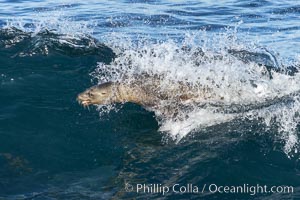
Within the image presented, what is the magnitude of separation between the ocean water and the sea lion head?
133mm

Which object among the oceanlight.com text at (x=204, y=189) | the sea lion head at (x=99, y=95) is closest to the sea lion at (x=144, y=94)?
the sea lion head at (x=99, y=95)

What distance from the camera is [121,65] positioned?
9.48 m

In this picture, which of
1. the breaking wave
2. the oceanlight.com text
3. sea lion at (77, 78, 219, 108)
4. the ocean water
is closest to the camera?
the oceanlight.com text

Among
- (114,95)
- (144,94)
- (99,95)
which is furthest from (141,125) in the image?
(99,95)

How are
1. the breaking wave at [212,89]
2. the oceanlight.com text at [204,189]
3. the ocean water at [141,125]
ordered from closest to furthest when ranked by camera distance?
the oceanlight.com text at [204,189] < the ocean water at [141,125] < the breaking wave at [212,89]

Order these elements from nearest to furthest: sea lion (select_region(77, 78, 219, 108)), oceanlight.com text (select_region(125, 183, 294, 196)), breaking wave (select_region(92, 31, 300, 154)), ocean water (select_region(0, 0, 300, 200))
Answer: oceanlight.com text (select_region(125, 183, 294, 196)) < ocean water (select_region(0, 0, 300, 200)) < breaking wave (select_region(92, 31, 300, 154)) < sea lion (select_region(77, 78, 219, 108))

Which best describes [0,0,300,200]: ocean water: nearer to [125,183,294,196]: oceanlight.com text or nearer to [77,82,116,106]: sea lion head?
[125,183,294,196]: oceanlight.com text

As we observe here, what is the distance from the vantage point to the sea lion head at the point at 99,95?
824cm

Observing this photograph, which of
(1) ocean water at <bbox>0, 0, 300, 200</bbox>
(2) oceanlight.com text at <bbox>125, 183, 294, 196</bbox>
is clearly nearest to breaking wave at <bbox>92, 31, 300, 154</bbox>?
(1) ocean water at <bbox>0, 0, 300, 200</bbox>

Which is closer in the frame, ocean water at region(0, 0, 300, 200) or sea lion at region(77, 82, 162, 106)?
ocean water at region(0, 0, 300, 200)

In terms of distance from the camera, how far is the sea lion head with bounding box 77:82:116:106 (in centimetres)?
824

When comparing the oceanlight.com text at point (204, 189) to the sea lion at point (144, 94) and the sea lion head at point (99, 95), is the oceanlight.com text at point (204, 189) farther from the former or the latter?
the sea lion head at point (99, 95)

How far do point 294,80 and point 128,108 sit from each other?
2762 millimetres

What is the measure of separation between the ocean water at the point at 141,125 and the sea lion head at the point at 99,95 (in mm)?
133
